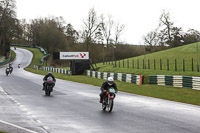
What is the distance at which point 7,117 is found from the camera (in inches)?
424

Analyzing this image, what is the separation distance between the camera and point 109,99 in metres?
12.9

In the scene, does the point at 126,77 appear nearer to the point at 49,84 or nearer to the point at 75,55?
the point at 49,84

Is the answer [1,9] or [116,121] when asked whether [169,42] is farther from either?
[116,121]

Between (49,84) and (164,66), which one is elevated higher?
Result: (164,66)

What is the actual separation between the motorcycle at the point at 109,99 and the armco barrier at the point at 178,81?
12.8m

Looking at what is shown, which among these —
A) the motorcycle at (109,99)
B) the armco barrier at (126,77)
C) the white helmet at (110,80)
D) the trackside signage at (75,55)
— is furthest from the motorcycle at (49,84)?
the trackside signage at (75,55)

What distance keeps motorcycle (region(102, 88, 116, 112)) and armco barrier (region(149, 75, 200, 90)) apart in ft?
42.1

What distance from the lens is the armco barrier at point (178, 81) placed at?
24.3 m

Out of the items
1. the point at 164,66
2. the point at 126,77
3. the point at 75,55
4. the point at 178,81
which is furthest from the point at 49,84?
the point at 75,55

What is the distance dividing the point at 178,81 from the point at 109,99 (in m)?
15.0

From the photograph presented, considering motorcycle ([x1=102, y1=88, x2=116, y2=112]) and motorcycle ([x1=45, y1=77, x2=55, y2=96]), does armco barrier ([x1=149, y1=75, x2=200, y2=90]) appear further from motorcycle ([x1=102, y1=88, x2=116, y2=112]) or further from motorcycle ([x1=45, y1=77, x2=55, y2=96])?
motorcycle ([x1=102, y1=88, x2=116, y2=112])

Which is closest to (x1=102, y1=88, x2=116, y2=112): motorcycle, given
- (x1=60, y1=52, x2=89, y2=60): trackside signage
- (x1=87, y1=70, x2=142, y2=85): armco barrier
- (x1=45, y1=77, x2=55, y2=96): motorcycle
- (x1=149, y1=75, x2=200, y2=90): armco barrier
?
(x1=45, y1=77, x2=55, y2=96): motorcycle

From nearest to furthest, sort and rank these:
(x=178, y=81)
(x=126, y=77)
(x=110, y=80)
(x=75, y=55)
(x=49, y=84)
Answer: (x=110, y=80) → (x=49, y=84) → (x=178, y=81) → (x=126, y=77) → (x=75, y=55)

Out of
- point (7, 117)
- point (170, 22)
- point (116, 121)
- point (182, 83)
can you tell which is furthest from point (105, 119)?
point (170, 22)
